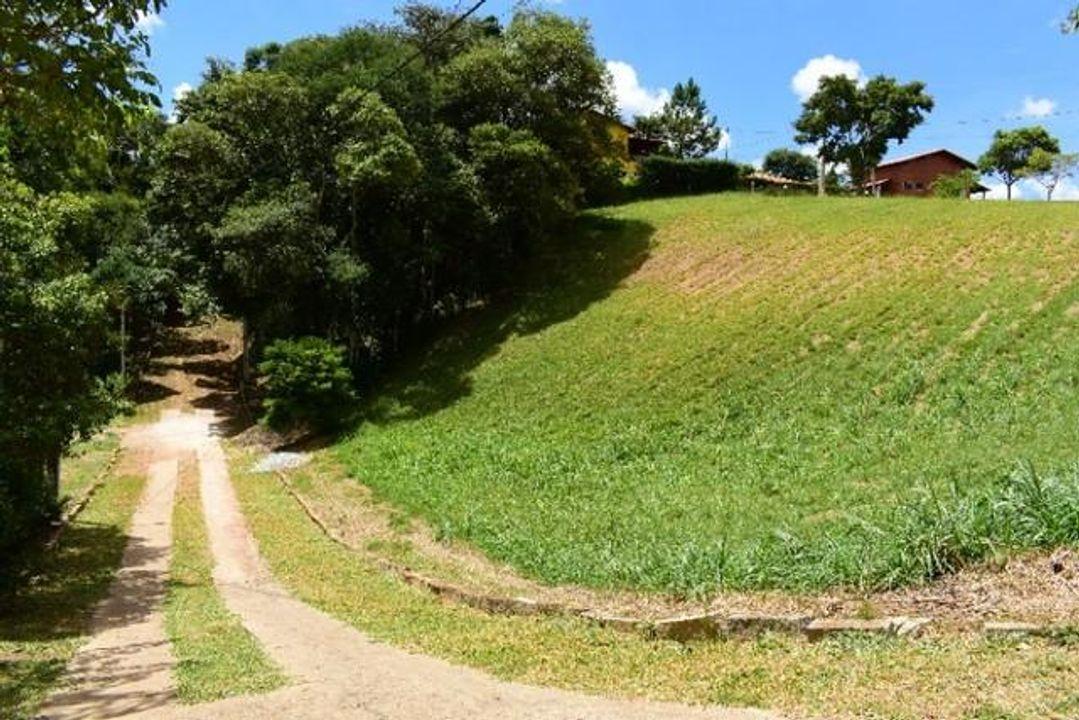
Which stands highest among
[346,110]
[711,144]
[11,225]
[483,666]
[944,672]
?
[711,144]

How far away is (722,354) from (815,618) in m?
14.2

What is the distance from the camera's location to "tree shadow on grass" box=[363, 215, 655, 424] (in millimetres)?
26422

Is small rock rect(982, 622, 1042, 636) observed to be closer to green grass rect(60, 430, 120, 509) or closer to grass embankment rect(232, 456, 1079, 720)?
grass embankment rect(232, 456, 1079, 720)

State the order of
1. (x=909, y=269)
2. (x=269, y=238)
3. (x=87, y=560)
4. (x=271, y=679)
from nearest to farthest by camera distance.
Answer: (x=271, y=679)
(x=87, y=560)
(x=909, y=269)
(x=269, y=238)

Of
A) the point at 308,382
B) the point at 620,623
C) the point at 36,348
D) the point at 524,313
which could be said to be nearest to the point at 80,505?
the point at 308,382

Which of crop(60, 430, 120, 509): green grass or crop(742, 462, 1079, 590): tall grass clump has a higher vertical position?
crop(742, 462, 1079, 590): tall grass clump

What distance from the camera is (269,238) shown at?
86.6 ft

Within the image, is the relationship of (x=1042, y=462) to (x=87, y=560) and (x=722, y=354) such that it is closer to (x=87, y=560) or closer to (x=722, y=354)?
(x=722, y=354)

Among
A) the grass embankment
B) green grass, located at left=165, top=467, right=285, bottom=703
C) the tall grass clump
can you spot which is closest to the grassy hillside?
the tall grass clump

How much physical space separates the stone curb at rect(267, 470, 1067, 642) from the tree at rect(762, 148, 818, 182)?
194 ft

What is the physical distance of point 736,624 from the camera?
26.2ft

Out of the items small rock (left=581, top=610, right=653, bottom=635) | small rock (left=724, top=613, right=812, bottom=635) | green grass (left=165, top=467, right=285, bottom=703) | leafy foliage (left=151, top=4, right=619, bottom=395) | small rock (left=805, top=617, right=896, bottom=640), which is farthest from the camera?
leafy foliage (left=151, top=4, right=619, bottom=395)

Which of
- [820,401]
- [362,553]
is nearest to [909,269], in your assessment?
[820,401]

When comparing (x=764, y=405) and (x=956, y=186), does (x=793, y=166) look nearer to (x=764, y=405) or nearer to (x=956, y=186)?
(x=956, y=186)
